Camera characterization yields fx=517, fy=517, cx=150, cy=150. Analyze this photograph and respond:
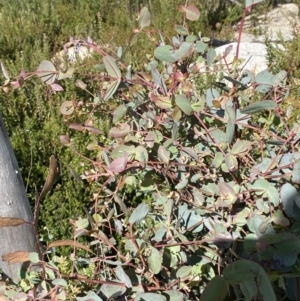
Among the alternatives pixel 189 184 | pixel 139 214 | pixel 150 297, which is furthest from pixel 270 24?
pixel 150 297

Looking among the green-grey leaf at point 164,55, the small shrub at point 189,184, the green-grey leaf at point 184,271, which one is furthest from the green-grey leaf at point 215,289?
the green-grey leaf at point 164,55

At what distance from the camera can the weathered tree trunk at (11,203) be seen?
149 centimetres

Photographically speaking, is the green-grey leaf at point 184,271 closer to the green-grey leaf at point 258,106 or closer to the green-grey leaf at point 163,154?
the green-grey leaf at point 163,154

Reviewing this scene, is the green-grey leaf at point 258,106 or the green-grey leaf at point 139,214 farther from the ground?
the green-grey leaf at point 258,106

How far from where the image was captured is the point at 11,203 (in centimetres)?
151

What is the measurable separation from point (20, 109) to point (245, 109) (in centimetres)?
262

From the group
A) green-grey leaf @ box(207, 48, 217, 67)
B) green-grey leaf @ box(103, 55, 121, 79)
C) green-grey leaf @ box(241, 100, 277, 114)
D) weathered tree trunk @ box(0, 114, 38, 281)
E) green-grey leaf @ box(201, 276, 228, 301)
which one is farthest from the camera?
weathered tree trunk @ box(0, 114, 38, 281)

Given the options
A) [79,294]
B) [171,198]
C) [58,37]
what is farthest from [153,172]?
[58,37]

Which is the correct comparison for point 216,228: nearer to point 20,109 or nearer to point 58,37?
point 20,109

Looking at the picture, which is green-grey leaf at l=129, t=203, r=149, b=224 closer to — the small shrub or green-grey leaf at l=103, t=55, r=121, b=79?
the small shrub

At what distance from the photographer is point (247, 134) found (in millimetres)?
1461

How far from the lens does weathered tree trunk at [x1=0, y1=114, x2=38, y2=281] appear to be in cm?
149

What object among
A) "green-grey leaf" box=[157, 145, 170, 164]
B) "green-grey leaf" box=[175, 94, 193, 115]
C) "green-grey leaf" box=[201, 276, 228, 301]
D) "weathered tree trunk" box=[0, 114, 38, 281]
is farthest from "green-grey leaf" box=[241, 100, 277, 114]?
"weathered tree trunk" box=[0, 114, 38, 281]

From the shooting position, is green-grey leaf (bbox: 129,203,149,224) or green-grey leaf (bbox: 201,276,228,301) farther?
green-grey leaf (bbox: 129,203,149,224)
